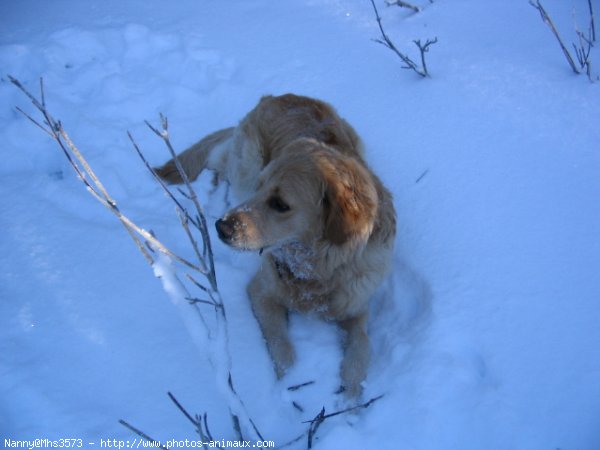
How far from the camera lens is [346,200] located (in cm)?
197

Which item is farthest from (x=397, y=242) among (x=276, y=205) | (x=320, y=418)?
(x=320, y=418)

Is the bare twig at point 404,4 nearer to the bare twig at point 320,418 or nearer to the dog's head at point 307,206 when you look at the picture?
the dog's head at point 307,206

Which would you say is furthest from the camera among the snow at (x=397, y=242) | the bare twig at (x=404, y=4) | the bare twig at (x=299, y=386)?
the bare twig at (x=404, y=4)

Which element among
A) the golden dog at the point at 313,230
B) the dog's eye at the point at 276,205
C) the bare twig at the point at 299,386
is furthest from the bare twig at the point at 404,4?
the bare twig at the point at 299,386

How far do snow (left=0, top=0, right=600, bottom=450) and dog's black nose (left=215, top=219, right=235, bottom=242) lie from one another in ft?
1.27

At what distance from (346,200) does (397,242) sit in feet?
2.74

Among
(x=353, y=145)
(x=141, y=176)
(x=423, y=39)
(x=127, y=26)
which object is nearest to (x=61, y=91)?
(x=127, y=26)

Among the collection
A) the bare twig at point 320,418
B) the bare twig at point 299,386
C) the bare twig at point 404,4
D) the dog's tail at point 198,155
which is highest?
the bare twig at point 404,4

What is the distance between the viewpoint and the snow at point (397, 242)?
6.26ft

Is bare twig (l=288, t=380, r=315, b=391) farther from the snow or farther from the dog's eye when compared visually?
the dog's eye

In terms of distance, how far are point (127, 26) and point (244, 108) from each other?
1.73 meters

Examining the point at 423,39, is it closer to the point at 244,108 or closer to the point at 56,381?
the point at 244,108

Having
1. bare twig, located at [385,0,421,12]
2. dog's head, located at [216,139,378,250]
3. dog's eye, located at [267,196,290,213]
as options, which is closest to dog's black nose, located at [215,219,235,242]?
dog's head, located at [216,139,378,250]

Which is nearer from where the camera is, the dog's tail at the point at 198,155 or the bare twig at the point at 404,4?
the dog's tail at the point at 198,155
